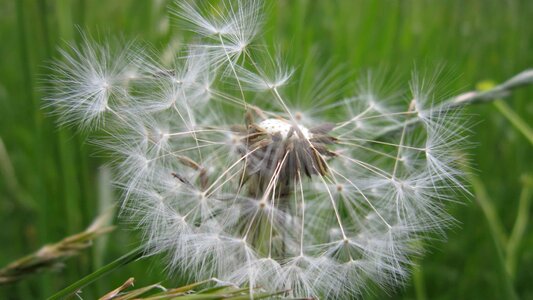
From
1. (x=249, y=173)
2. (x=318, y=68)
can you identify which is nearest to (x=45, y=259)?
(x=249, y=173)

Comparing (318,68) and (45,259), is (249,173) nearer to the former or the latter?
(45,259)

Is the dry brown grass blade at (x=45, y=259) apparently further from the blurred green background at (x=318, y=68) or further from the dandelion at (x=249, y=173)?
the blurred green background at (x=318, y=68)

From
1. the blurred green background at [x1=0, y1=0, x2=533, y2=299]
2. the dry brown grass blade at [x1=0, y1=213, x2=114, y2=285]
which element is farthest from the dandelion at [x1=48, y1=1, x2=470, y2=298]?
the blurred green background at [x1=0, y1=0, x2=533, y2=299]

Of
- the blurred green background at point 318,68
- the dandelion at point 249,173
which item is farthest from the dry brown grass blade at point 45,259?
the blurred green background at point 318,68

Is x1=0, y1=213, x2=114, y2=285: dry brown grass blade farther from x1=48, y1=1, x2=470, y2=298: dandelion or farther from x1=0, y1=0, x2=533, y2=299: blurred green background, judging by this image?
x1=0, y1=0, x2=533, y2=299: blurred green background

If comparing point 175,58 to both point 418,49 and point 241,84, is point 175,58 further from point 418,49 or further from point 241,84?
point 418,49

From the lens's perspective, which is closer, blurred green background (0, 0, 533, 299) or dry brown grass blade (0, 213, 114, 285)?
dry brown grass blade (0, 213, 114, 285)

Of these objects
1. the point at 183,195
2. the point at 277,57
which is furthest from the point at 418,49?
the point at 183,195
